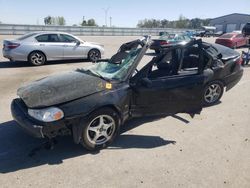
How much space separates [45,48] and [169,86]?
333 inches

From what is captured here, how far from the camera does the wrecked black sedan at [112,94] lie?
3639 millimetres

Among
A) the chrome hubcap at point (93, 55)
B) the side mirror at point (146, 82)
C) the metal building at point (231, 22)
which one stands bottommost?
the chrome hubcap at point (93, 55)

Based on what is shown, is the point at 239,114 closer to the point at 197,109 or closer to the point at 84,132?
the point at 197,109

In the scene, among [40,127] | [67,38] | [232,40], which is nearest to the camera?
[40,127]

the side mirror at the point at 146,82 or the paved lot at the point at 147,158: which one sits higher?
the side mirror at the point at 146,82

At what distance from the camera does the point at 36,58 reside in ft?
37.5

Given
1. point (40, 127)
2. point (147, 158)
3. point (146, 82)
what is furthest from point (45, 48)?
point (147, 158)

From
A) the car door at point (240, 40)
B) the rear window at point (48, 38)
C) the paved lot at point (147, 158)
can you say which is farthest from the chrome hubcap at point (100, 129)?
the car door at point (240, 40)

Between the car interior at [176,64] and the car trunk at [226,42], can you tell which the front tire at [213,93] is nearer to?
the car interior at [176,64]

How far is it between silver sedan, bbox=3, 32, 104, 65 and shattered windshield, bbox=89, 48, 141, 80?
7.15 m

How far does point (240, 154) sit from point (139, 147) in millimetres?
1591

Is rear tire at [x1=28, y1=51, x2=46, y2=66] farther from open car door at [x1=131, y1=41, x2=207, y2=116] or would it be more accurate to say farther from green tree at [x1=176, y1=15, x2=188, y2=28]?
green tree at [x1=176, y1=15, x2=188, y2=28]

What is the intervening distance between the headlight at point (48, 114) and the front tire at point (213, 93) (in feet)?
12.6

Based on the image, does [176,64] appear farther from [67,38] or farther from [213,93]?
[67,38]
